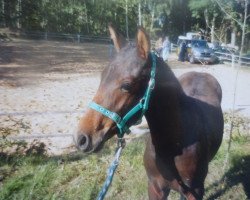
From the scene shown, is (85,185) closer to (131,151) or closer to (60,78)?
(131,151)

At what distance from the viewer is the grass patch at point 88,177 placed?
468cm

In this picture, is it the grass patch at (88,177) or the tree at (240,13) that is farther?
the tree at (240,13)

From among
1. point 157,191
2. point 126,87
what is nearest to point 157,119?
point 126,87

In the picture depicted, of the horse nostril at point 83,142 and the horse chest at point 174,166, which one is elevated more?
the horse nostril at point 83,142

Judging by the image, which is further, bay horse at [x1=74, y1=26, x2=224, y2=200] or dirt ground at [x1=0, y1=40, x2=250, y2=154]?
dirt ground at [x1=0, y1=40, x2=250, y2=154]

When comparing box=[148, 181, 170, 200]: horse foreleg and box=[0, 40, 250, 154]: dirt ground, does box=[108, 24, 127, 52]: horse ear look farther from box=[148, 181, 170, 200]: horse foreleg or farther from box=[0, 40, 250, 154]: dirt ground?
box=[0, 40, 250, 154]: dirt ground

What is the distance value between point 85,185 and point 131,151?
131 centimetres

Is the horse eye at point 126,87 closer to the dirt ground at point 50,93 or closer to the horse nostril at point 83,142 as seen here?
the horse nostril at point 83,142

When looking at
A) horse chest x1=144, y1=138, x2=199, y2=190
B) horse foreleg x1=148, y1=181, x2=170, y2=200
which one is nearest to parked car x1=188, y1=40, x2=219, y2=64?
horse foreleg x1=148, y1=181, x2=170, y2=200

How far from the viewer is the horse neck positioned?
264cm

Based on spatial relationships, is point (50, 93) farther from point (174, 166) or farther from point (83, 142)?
point (83, 142)

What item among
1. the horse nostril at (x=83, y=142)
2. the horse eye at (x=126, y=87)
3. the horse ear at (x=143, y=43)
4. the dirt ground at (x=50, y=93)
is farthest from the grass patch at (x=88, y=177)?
the horse ear at (x=143, y=43)

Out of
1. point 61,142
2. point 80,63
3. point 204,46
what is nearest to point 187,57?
point 204,46

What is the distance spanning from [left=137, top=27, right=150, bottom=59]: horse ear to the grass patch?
2.81 m
